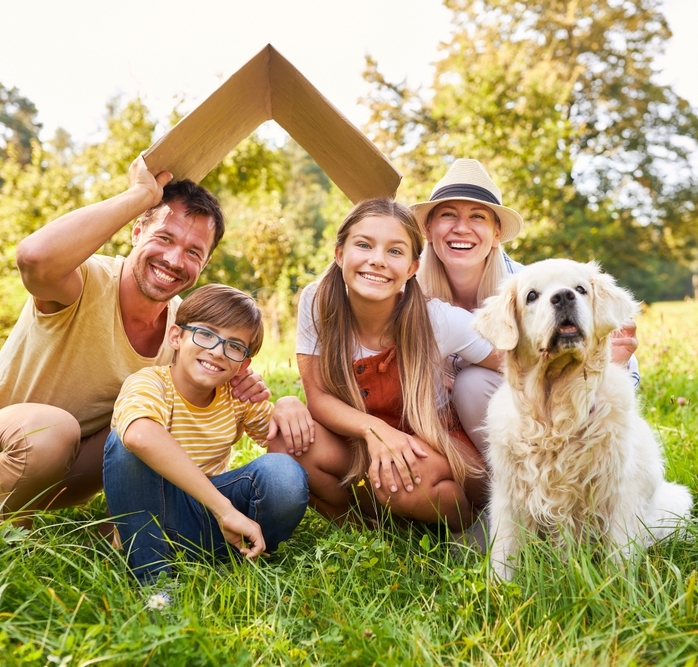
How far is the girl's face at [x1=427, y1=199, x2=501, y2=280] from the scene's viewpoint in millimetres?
3400

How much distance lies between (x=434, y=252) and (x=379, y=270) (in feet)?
2.64

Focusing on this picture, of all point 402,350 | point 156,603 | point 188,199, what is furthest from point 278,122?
point 156,603

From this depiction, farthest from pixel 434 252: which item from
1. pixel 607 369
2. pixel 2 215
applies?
pixel 2 215

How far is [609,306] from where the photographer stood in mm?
2504

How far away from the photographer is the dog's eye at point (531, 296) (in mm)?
2578

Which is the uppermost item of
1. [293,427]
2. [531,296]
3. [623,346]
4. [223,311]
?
[223,311]

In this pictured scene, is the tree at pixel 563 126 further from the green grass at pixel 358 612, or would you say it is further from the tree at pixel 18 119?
the tree at pixel 18 119

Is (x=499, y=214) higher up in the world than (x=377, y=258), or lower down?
lower down

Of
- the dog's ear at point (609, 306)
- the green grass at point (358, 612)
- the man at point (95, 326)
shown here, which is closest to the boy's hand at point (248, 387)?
the man at point (95, 326)

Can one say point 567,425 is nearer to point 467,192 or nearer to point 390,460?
point 390,460

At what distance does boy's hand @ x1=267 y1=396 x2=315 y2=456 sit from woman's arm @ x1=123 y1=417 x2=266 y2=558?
56cm

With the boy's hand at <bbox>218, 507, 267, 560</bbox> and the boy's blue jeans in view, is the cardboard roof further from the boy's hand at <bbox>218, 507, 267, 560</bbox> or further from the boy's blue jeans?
the boy's hand at <bbox>218, 507, 267, 560</bbox>

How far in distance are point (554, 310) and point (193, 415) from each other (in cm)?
157

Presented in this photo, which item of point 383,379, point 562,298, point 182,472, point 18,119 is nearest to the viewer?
point 182,472
